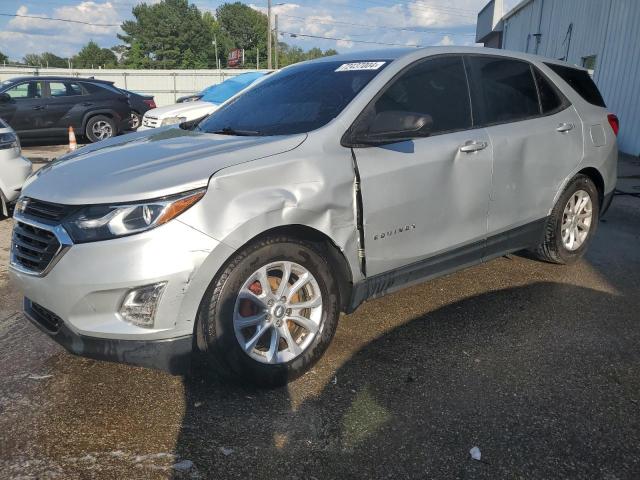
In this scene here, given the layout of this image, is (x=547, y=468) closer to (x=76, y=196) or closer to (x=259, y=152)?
(x=259, y=152)

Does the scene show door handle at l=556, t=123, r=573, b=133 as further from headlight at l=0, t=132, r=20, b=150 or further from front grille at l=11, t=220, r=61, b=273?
headlight at l=0, t=132, r=20, b=150

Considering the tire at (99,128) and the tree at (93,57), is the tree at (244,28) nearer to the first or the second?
the tree at (93,57)

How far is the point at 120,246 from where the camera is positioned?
2.41 metres

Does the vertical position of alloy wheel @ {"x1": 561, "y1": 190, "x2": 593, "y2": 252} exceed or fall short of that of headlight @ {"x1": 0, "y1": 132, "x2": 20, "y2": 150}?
it falls short

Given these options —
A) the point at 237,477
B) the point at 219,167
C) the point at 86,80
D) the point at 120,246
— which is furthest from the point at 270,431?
the point at 86,80

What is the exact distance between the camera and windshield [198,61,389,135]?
3.25 m

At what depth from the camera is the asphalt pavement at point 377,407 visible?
2.34 metres

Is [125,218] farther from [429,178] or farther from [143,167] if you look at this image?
[429,178]

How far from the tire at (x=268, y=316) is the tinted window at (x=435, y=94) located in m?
1.08

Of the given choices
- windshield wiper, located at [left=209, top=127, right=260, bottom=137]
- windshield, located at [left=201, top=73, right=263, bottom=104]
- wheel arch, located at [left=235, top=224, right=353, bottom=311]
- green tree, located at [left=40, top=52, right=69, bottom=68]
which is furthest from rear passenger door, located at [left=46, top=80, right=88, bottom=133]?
green tree, located at [left=40, top=52, right=69, bottom=68]

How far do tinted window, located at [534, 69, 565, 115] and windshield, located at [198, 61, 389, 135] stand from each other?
59.3 inches

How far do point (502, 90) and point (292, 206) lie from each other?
6.89 feet

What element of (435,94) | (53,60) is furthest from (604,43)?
(53,60)

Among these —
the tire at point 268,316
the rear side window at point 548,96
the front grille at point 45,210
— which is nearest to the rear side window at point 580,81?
the rear side window at point 548,96
